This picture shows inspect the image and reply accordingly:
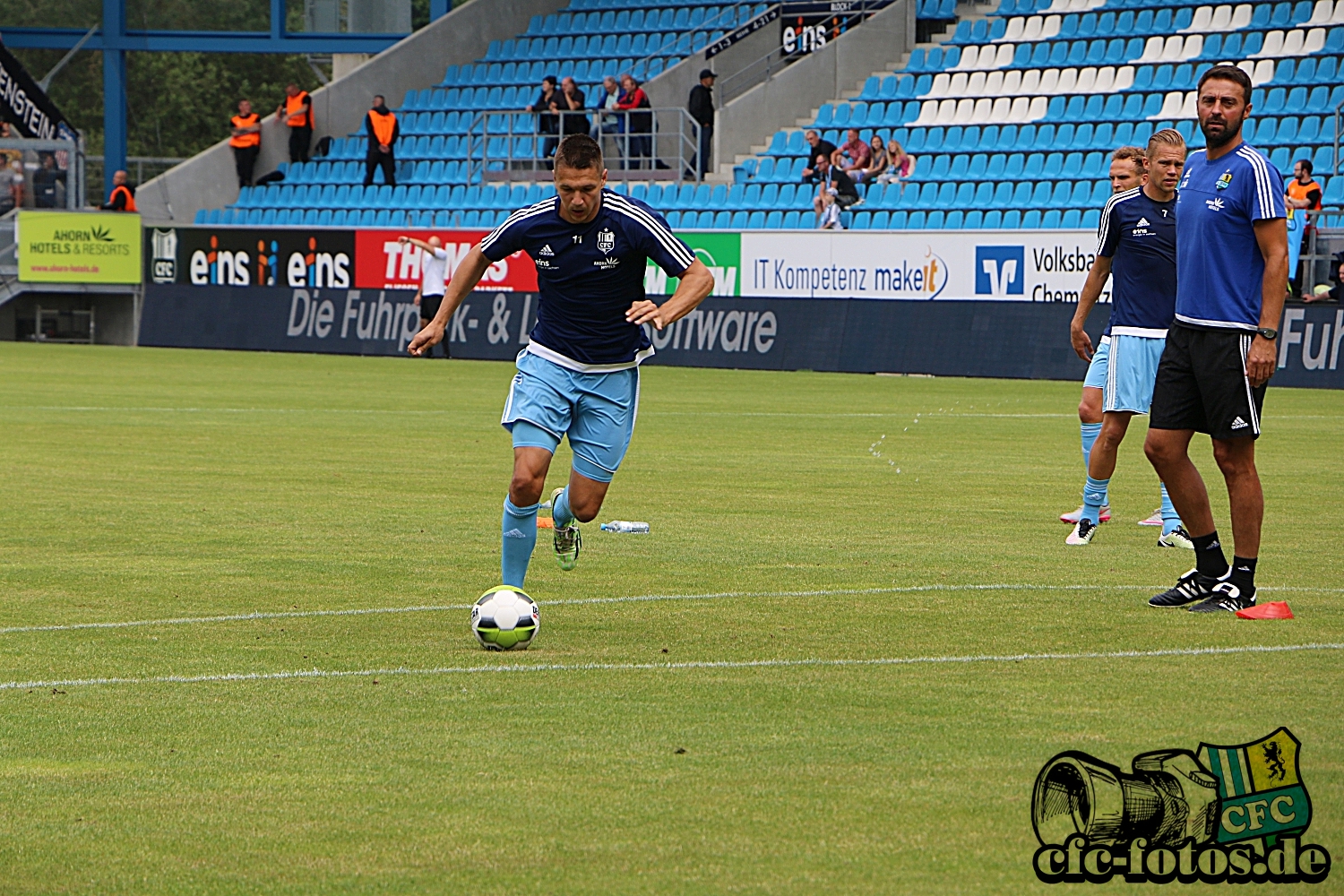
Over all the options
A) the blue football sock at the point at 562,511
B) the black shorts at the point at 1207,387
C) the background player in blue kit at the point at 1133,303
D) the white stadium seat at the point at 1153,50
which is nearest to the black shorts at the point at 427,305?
the white stadium seat at the point at 1153,50

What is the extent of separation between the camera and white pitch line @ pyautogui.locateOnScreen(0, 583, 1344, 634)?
7.98 m

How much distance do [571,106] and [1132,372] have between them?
89.1ft

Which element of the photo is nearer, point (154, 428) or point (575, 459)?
point (575, 459)

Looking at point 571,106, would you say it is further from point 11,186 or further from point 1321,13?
point 1321,13

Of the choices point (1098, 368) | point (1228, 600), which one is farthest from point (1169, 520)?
point (1228, 600)

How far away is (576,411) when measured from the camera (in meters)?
8.57

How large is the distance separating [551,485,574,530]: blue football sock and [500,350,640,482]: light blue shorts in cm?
47

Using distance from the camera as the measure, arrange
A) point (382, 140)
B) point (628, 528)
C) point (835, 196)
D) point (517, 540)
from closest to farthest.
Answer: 1. point (517, 540)
2. point (628, 528)
3. point (835, 196)
4. point (382, 140)

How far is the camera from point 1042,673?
6883 millimetres

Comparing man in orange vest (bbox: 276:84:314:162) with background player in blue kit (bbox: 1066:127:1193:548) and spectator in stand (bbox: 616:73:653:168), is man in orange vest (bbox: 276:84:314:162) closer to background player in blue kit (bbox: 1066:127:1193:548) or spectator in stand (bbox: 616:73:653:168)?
spectator in stand (bbox: 616:73:653:168)

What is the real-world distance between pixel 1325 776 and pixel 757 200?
99.2ft

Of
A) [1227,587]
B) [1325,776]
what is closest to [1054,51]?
[1227,587]

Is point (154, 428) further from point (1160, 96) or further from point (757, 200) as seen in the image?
point (1160, 96)

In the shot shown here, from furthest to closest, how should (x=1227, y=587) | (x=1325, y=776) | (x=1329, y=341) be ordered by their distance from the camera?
(x=1329, y=341) < (x=1227, y=587) < (x=1325, y=776)
